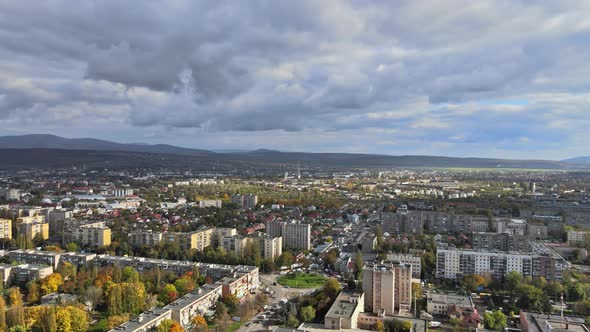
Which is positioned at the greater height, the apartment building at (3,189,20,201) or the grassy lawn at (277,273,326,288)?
the apartment building at (3,189,20,201)

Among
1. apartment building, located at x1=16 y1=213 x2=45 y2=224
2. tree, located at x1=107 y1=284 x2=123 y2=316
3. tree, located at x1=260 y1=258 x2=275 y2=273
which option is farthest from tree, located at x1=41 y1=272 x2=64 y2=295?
apartment building, located at x1=16 y1=213 x2=45 y2=224

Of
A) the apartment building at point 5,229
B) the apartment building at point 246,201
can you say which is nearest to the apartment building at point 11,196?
the apartment building at point 5,229

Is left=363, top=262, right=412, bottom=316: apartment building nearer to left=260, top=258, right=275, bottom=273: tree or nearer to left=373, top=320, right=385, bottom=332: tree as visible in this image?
left=373, top=320, right=385, bottom=332: tree

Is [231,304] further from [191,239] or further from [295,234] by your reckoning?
[295,234]

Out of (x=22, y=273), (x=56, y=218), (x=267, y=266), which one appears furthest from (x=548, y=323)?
(x=56, y=218)

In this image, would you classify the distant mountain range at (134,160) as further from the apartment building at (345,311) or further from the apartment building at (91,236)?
the apartment building at (345,311)

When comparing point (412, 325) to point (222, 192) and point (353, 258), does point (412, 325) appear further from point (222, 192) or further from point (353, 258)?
point (222, 192)

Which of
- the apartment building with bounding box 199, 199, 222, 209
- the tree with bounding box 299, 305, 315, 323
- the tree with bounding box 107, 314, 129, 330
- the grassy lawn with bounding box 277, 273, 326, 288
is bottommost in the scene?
the grassy lawn with bounding box 277, 273, 326, 288
